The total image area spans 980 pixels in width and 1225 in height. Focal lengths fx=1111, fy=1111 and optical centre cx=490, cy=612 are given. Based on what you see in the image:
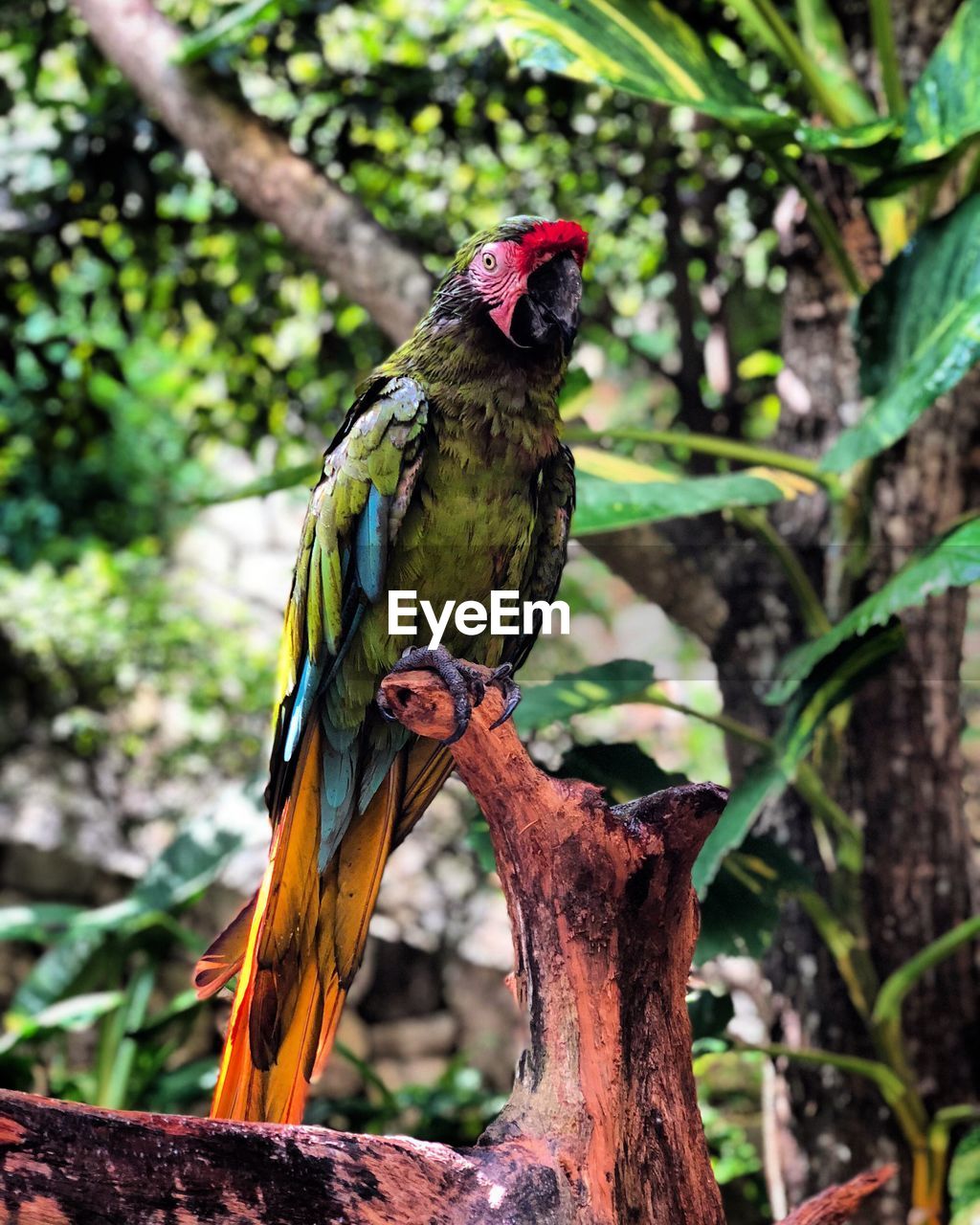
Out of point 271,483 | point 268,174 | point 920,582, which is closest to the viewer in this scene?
point 920,582

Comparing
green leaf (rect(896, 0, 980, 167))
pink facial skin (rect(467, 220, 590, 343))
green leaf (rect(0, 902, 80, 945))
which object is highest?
green leaf (rect(896, 0, 980, 167))

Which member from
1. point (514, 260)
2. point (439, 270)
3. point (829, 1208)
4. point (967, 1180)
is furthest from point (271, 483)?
point (967, 1180)

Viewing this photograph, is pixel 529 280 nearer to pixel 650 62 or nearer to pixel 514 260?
pixel 514 260

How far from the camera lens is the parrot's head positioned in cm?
84

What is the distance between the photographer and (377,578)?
88 cm

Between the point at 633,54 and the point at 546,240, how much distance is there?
525mm

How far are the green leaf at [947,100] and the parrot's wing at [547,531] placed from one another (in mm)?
572

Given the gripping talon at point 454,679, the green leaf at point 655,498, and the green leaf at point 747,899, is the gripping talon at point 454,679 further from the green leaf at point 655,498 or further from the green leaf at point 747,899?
the green leaf at point 747,899

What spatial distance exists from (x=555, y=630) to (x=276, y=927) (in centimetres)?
36

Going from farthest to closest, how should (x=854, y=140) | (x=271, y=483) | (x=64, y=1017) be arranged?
(x=64, y=1017) < (x=271, y=483) < (x=854, y=140)

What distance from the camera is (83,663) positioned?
9.98ft

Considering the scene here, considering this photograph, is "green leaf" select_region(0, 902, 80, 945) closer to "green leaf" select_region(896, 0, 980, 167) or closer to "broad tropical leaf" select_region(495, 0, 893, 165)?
"broad tropical leaf" select_region(495, 0, 893, 165)

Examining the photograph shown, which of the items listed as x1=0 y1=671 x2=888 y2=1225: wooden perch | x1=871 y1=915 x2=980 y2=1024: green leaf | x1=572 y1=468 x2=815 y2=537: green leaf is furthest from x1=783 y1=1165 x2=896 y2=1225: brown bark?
x1=572 y1=468 x2=815 y2=537: green leaf

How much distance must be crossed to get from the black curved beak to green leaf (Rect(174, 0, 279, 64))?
0.83 meters
